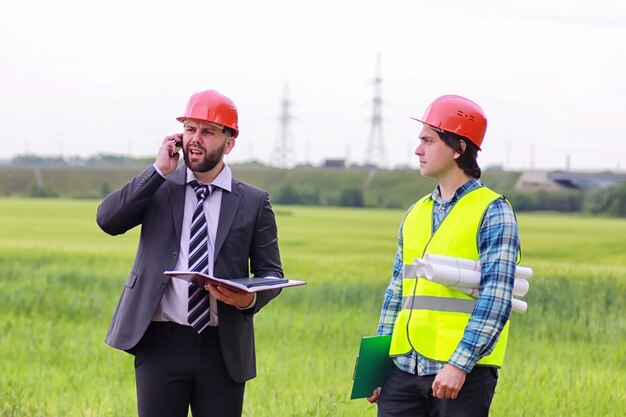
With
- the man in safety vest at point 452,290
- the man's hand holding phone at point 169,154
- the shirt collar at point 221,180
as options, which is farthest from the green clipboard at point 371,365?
the man's hand holding phone at point 169,154

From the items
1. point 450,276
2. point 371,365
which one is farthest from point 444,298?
point 371,365

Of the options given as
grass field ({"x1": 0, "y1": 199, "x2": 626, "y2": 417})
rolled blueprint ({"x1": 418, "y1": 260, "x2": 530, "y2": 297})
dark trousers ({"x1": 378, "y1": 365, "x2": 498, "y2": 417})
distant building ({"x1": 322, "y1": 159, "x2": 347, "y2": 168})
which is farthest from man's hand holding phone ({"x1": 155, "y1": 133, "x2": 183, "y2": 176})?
distant building ({"x1": 322, "y1": 159, "x2": 347, "y2": 168})

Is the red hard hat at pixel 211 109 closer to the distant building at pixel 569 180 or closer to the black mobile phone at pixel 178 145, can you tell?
the black mobile phone at pixel 178 145

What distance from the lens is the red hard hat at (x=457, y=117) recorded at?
4.12 meters

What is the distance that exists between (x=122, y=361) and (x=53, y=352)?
0.91 meters

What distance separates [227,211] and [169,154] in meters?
0.37

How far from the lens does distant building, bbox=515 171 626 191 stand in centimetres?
5459

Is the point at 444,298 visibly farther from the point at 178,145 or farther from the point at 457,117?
the point at 178,145

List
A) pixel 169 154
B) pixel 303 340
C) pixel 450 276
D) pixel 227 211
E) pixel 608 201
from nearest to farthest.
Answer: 1. pixel 450 276
2. pixel 169 154
3. pixel 227 211
4. pixel 303 340
5. pixel 608 201

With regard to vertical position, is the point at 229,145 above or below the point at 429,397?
above

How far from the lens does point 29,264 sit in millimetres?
20031

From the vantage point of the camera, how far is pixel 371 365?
14.0 feet

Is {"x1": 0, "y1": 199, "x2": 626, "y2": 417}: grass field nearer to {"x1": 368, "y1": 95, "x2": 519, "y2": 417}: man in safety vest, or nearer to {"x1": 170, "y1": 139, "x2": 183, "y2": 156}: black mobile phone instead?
{"x1": 368, "y1": 95, "x2": 519, "y2": 417}: man in safety vest

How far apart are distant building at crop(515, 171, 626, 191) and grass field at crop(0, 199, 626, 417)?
115ft
